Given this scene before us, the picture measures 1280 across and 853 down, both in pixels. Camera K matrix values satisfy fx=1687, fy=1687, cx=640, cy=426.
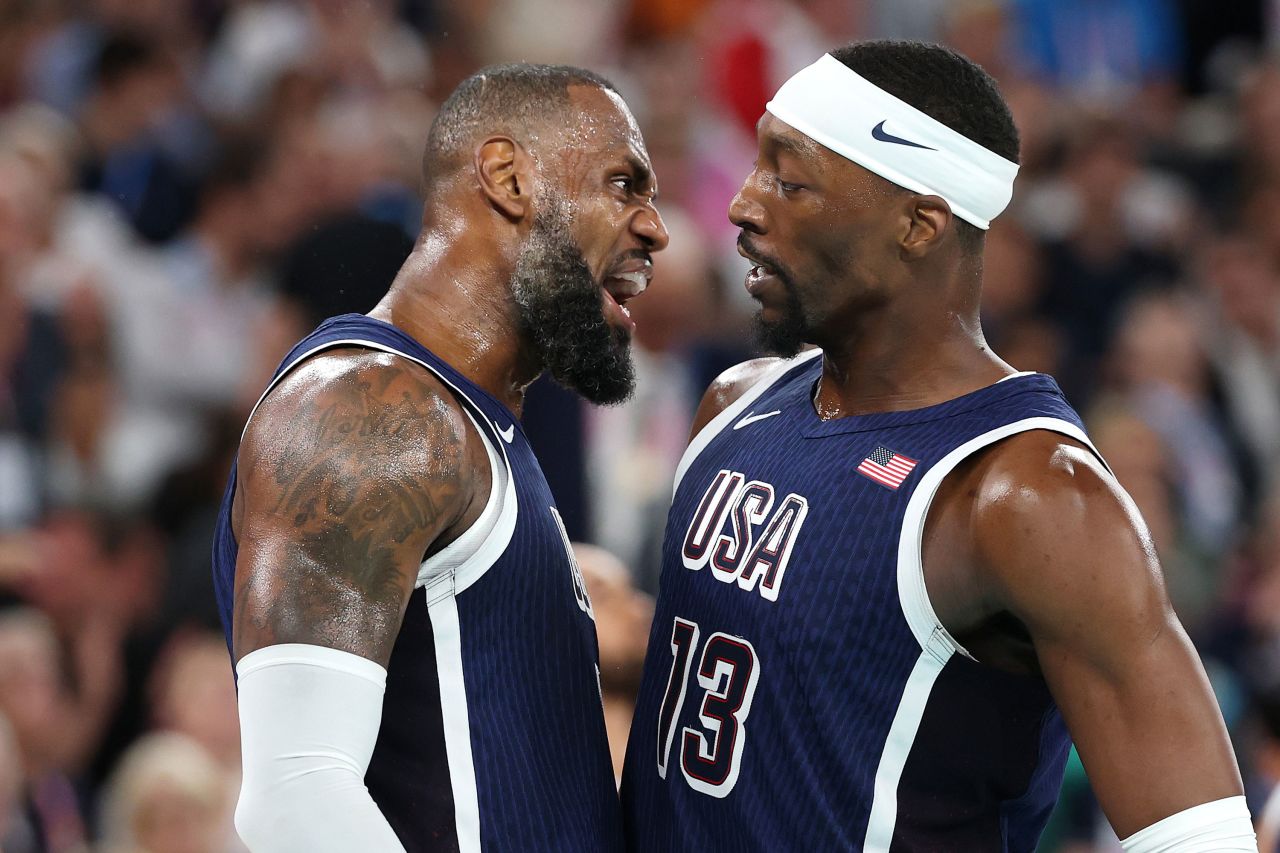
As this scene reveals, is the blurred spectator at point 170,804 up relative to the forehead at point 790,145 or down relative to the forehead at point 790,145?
down

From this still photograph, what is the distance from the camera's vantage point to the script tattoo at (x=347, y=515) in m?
2.71

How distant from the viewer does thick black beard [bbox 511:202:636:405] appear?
11.0ft

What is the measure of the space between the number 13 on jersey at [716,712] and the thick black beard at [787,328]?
59 centimetres

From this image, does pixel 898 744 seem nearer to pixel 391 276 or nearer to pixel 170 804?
pixel 391 276

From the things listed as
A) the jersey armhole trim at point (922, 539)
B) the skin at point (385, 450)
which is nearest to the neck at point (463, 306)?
the skin at point (385, 450)

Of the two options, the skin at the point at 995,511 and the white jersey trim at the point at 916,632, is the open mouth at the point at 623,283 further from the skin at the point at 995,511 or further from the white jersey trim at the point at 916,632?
the white jersey trim at the point at 916,632

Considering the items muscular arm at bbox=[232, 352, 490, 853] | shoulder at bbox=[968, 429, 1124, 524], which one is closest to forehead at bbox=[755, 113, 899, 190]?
shoulder at bbox=[968, 429, 1124, 524]

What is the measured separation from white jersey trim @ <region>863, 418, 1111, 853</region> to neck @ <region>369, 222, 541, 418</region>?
0.86 metres

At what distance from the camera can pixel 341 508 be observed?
2.73 meters

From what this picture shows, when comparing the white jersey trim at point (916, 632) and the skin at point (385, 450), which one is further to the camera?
the white jersey trim at point (916, 632)

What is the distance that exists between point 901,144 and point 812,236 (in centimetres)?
24

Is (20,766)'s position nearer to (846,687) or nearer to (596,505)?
(596,505)

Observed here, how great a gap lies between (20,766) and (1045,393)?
381cm

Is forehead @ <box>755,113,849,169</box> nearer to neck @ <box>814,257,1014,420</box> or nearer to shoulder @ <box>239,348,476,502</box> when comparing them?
neck @ <box>814,257,1014,420</box>
